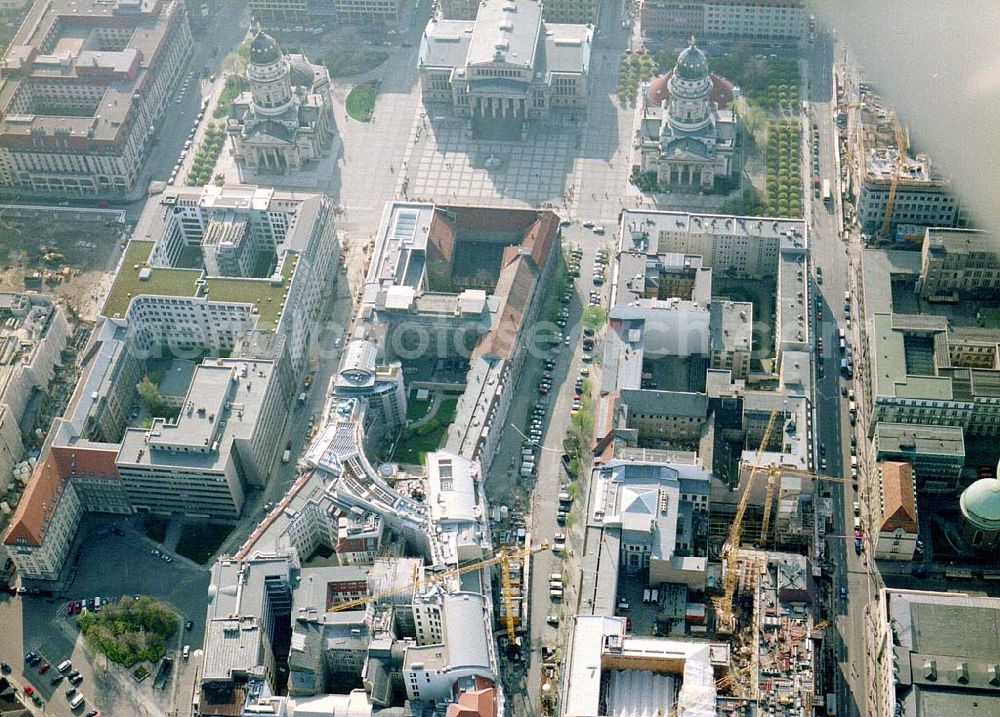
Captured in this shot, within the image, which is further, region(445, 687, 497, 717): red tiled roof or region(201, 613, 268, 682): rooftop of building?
region(201, 613, 268, 682): rooftop of building

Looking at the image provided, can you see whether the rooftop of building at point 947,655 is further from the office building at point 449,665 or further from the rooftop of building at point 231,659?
the rooftop of building at point 231,659

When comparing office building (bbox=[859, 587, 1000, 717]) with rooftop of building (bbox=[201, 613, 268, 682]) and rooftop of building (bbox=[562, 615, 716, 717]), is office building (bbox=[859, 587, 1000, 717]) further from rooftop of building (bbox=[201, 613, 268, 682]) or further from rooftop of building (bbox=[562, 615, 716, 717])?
rooftop of building (bbox=[201, 613, 268, 682])

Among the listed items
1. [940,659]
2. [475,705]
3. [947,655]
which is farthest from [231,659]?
[947,655]

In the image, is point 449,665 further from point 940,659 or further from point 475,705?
point 940,659

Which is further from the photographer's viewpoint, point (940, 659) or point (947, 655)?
point (947, 655)

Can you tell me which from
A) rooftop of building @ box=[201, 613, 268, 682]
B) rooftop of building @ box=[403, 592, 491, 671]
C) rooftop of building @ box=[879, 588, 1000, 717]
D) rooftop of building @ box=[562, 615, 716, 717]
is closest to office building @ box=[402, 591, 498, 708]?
rooftop of building @ box=[403, 592, 491, 671]

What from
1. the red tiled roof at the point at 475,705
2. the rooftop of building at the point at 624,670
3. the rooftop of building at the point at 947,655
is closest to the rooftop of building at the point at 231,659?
the red tiled roof at the point at 475,705

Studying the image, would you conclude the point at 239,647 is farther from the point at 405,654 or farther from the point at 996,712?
the point at 996,712

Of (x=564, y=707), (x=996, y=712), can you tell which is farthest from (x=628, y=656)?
(x=996, y=712)
